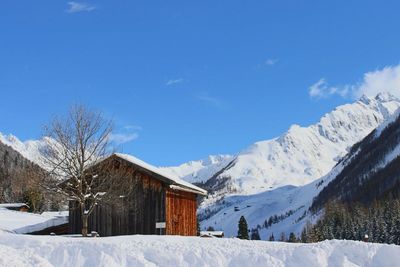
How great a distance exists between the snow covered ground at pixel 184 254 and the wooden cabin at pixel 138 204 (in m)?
15.5

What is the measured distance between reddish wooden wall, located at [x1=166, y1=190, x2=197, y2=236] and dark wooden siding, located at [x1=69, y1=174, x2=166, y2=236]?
65cm

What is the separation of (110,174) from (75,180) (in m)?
2.05

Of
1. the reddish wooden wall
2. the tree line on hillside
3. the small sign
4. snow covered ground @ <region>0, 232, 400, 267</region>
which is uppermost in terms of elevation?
the tree line on hillside

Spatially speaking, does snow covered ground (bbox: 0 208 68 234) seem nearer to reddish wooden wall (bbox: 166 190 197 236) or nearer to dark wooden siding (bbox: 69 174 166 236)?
dark wooden siding (bbox: 69 174 166 236)

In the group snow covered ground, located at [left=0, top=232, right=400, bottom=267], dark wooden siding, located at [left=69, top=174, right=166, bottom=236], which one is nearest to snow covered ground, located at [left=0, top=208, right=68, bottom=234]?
dark wooden siding, located at [left=69, top=174, right=166, bottom=236]

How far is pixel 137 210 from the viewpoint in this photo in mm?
36281

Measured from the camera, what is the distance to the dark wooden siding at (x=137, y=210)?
35.9 m

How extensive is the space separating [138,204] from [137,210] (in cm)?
36

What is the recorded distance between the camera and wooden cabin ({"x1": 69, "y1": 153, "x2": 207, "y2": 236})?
35.8 m

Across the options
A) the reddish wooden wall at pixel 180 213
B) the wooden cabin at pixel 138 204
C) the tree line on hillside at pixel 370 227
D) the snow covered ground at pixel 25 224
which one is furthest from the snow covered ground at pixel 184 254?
the tree line on hillside at pixel 370 227

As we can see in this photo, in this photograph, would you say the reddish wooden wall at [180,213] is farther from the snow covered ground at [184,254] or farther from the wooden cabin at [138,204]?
the snow covered ground at [184,254]

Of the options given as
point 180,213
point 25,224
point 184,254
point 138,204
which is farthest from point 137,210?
point 184,254

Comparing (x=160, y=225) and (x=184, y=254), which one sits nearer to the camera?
(x=184, y=254)

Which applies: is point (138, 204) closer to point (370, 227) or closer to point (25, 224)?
point (25, 224)
